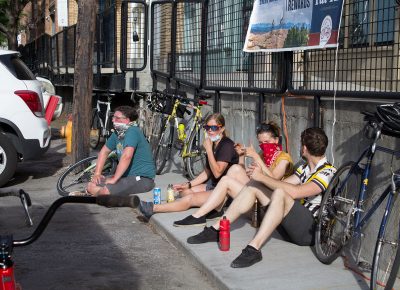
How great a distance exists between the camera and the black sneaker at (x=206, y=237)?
6.00 metres

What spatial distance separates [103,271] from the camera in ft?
18.4

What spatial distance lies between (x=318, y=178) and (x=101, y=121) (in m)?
8.60

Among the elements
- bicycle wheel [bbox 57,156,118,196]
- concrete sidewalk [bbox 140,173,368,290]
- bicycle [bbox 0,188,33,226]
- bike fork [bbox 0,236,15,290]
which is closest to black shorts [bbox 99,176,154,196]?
bicycle wheel [bbox 57,156,118,196]

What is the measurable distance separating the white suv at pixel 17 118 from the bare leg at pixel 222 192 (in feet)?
12.8

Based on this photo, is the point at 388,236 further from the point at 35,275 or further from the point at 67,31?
the point at 67,31

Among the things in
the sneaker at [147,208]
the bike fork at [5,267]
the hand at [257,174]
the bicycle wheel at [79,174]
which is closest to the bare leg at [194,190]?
the sneaker at [147,208]

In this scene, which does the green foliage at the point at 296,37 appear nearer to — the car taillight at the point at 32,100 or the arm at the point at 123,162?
the arm at the point at 123,162

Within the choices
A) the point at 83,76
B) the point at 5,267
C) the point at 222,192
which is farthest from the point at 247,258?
the point at 83,76

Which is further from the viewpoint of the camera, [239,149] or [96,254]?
[239,149]

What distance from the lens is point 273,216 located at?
5.38 meters

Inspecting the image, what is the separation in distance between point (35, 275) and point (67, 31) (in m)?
14.3

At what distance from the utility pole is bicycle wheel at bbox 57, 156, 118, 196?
2.20 ft

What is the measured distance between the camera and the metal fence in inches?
220

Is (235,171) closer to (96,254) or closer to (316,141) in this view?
(316,141)
